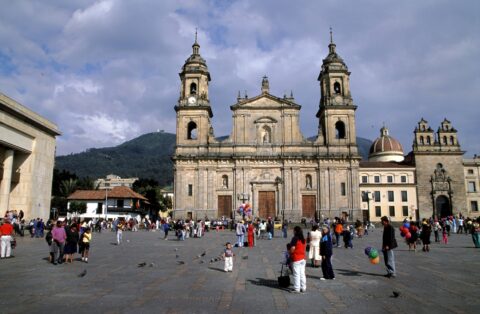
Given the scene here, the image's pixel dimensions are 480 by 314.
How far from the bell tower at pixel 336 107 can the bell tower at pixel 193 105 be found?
15.0 metres

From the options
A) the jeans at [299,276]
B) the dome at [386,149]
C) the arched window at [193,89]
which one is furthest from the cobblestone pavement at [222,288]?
the dome at [386,149]

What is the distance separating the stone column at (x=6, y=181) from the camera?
27172 millimetres

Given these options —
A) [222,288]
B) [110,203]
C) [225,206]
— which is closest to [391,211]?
[225,206]

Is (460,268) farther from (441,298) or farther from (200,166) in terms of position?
(200,166)

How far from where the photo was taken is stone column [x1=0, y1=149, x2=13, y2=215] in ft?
89.1

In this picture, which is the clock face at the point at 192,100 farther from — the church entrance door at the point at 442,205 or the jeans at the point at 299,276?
the jeans at the point at 299,276

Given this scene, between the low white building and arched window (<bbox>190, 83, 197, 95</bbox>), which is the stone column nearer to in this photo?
arched window (<bbox>190, 83, 197, 95</bbox>)

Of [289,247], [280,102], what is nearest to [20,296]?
[289,247]

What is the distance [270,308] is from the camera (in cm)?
764

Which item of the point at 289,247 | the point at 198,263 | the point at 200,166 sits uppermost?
the point at 200,166

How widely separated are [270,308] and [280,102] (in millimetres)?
45095

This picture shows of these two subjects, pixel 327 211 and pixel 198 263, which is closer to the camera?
pixel 198 263

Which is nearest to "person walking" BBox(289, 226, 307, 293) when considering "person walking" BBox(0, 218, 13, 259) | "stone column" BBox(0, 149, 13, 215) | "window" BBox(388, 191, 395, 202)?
"person walking" BBox(0, 218, 13, 259)

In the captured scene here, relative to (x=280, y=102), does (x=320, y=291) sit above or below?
below
